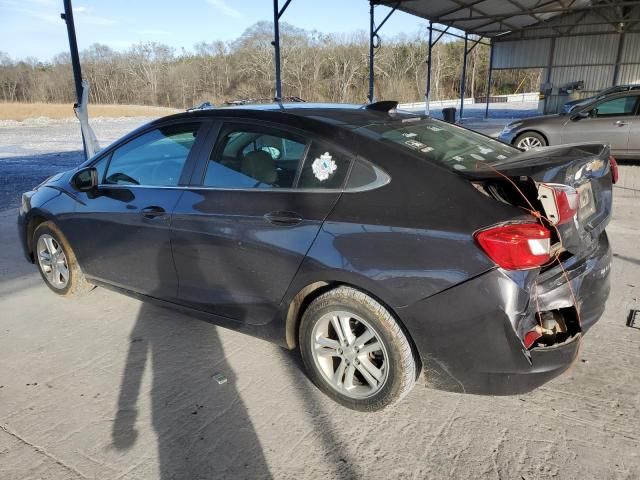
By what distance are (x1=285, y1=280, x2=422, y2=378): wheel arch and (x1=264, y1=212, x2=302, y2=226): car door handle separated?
13.4 inches

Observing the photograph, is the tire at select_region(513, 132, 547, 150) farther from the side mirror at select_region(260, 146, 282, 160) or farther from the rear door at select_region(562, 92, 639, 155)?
the side mirror at select_region(260, 146, 282, 160)

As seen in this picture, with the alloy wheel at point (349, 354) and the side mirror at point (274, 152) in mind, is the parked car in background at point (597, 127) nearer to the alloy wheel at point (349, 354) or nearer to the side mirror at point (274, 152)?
the side mirror at point (274, 152)

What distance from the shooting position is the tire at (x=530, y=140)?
10.2 metres

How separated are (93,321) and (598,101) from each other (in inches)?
402

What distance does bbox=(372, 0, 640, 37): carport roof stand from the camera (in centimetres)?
1550

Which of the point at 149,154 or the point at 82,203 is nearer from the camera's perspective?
the point at 149,154

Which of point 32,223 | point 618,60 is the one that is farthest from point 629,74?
point 32,223

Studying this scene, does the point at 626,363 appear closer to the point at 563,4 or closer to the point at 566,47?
the point at 563,4

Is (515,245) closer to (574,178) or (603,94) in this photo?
(574,178)

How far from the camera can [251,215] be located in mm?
2709

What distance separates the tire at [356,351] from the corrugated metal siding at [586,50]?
25611 mm

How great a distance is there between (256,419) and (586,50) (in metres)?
26.3

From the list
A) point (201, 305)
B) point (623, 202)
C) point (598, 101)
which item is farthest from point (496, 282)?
point (598, 101)

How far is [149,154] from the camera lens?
11.2ft
